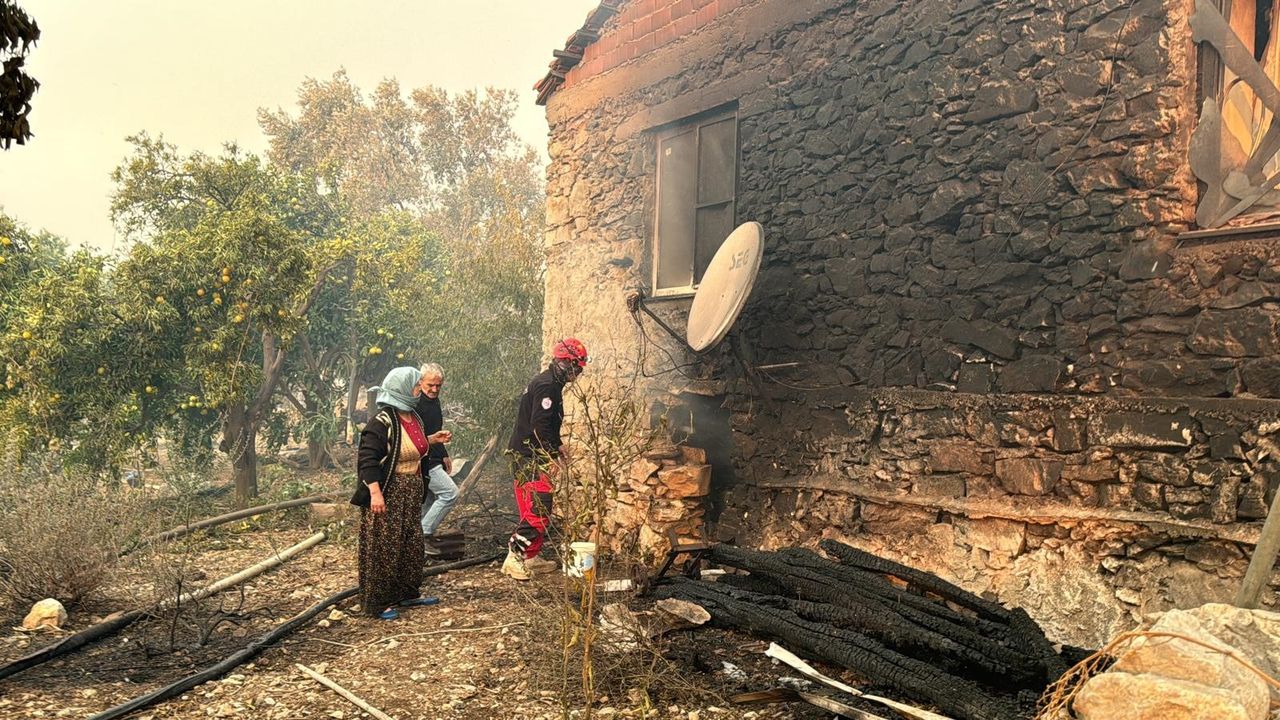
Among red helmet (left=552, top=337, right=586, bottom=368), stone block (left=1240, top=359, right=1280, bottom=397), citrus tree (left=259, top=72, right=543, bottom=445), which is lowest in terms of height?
stone block (left=1240, top=359, right=1280, bottom=397)

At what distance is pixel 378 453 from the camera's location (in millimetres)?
5344

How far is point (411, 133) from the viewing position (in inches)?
1069

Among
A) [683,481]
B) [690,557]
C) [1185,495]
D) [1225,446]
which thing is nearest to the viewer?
[1225,446]

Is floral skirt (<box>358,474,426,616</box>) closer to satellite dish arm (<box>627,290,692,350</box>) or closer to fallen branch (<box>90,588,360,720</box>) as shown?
fallen branch (<box>90,588,360,720</box>)

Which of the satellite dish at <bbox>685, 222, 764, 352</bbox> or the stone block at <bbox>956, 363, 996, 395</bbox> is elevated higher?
the satellite dish at <bbox>685, 222, 764, 352</bbox>

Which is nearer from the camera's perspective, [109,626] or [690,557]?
[109,626]

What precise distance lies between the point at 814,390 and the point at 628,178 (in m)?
3.11

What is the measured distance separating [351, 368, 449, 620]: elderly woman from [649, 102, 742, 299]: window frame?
2.77 m

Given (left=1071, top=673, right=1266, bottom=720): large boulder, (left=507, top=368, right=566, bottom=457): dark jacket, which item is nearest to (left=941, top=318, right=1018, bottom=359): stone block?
(left=1071, top=673, right=1266, bottom=720): large boulder

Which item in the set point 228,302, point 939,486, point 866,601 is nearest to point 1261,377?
point 939,486

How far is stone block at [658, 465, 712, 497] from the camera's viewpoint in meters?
6.70

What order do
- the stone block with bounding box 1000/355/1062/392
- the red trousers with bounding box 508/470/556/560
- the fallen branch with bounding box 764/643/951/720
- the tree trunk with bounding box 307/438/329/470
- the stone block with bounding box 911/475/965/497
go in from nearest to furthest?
the fallen branch with bounding box 764/643/951/720 → the stone block with bounding box 1000/355/1062/392 → the stone block with bounding box 911/475/965/497 → the red trousers with bounding box 508/470/556/560 → the tree trunk with bounding box 307/438/329/470

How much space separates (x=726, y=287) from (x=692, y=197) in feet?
5.96

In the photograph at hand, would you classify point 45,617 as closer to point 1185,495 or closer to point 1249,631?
point 1249,631
